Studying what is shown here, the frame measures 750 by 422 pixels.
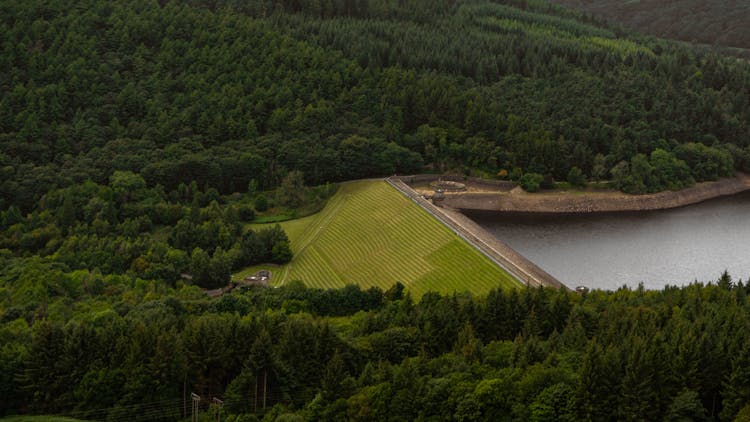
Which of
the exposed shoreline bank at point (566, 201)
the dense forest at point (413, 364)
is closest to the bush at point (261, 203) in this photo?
the exposed shoreline bank at point (566, 201)

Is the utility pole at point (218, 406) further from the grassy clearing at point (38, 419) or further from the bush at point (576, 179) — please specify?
the bush at point (576, 179)

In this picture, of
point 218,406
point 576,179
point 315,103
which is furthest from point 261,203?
point 218,406

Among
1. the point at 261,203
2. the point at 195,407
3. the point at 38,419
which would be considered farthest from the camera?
the point at 261,203

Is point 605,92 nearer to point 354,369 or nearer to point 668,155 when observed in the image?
point 668,155

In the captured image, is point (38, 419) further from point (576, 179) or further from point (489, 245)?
point (576, 179)

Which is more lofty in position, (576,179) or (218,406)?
(576,179)

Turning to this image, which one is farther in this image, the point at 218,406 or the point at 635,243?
the point at 635,243

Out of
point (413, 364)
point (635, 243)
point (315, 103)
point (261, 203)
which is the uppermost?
point (315, 103)
